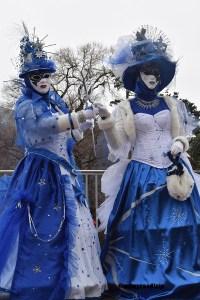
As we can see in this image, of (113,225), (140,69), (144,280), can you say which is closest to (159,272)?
(144,280)

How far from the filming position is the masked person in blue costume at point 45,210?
11.0ft

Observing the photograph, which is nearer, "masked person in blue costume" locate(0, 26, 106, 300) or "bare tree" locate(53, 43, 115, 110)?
"masked person in blue costume" locate(0, 26, 106, 300)

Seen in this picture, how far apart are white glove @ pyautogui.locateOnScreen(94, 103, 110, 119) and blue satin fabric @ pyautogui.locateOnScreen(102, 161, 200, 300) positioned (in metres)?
0.47

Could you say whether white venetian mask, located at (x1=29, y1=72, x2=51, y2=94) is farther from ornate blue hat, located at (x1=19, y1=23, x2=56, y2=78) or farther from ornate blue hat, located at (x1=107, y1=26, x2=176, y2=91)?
ornate blue hat, located at (x1=107, y1=26, x2=176, y2=91)

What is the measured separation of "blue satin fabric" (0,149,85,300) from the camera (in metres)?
3.30

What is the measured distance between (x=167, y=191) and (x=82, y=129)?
0.71m

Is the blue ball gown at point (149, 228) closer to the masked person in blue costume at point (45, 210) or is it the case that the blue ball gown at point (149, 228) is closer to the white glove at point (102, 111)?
the masked person in blue costume at point (45, 210)

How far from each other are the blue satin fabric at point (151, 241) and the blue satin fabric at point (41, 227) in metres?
0.38

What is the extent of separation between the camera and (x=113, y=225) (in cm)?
389

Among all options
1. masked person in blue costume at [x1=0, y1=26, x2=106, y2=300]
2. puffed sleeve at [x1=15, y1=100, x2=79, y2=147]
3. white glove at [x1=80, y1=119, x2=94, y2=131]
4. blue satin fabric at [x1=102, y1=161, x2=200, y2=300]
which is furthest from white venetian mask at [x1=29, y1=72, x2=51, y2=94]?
blue satin fabric at [x1=102, y1=161, x2=200, y2=300]

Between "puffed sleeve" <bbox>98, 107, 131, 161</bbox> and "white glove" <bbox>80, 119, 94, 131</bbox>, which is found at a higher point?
"white glove" <bbox>80, 119, 94, 131</bbox>

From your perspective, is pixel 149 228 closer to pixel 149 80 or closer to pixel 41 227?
pixel 41 227

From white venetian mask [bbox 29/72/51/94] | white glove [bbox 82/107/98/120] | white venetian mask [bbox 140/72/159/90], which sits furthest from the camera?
white venetian mask [bbox 140/72/159/90]

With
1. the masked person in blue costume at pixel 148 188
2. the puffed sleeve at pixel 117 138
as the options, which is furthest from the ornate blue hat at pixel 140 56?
the puffed sleeve at pixel 117 138
